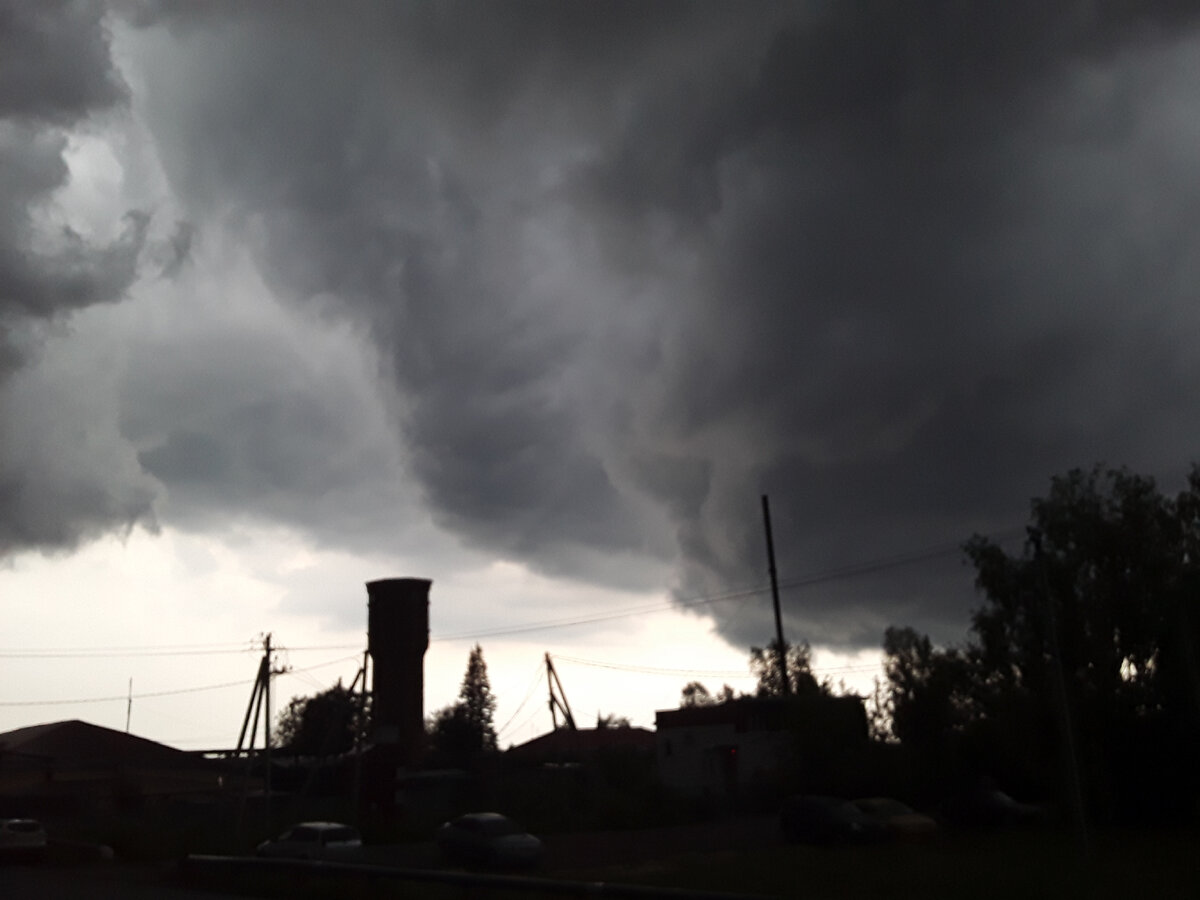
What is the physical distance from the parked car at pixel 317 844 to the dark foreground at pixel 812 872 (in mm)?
2347

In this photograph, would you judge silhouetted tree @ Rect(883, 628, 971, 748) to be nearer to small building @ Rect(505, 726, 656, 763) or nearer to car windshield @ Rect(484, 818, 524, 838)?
car windshield @ Rect(484, 818, 524, 838)

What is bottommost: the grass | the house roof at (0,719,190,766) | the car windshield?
the grass

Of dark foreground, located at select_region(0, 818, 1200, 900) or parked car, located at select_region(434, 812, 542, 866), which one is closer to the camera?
dark foreground, located at select_region(0, 818, 1200, 900)

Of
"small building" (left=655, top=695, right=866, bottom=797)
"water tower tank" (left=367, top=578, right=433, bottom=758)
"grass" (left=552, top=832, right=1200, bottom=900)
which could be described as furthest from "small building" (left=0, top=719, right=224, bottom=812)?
"grass" (left=552, top=832, right=1200, bottom=900)

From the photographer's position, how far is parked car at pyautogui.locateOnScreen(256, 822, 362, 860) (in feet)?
101

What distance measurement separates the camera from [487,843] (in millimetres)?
31109

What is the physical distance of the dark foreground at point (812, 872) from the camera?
69.1 feet

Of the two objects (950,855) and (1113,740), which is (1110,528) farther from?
(950,855)

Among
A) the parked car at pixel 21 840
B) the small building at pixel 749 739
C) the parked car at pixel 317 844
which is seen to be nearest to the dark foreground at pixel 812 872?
the parked car at pixel 21 840

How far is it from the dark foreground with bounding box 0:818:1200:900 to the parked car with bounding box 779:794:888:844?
3.13 feet

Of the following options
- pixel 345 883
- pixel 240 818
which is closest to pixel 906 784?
pixel 240 818

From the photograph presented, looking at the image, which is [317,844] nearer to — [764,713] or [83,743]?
Result: [764,713]

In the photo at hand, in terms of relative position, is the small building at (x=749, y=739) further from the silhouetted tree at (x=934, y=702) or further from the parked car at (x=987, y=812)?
the parked car at (x=987, y=812)

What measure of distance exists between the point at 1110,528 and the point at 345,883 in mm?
33685
